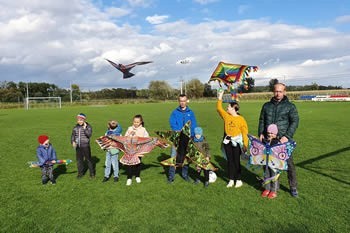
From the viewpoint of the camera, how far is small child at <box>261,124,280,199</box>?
573 cm

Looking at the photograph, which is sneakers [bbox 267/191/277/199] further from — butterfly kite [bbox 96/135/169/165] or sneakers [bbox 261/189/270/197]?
butterfly kite [bbox 96/135/169/165]

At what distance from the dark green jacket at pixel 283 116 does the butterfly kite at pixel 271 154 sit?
22cm

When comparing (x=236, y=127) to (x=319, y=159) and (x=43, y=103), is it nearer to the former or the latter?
(x=319, y=159)

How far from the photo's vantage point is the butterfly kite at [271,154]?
5719 millimetres

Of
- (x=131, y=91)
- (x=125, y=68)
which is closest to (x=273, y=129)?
(x=125, y=68)

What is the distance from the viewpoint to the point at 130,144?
7.11 meters

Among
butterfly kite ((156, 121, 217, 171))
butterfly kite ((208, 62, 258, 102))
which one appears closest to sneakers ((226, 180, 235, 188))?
butterfly kite ((156, 121, 217, 171))

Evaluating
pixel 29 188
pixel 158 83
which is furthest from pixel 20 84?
pixel 29 188

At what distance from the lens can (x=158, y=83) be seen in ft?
348

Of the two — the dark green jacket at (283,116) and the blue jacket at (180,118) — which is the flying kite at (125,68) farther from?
the dark green jacket at (283,116)

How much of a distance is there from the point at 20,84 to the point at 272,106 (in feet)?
376

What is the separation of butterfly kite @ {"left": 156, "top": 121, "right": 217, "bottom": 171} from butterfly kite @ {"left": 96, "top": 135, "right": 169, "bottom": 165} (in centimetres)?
34

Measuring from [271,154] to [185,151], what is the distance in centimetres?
191

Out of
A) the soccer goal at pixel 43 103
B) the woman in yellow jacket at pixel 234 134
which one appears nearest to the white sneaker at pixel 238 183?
the woman in yellow jacket at pixel 234 134
